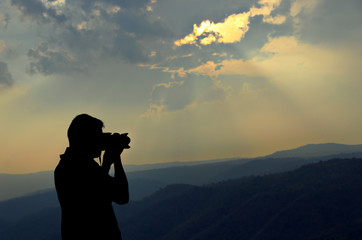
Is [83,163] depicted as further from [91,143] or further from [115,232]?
[115,232]

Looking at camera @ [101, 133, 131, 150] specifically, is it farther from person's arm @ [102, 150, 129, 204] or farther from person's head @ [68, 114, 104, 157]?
person's arm @ [102, 150, 129, 204]

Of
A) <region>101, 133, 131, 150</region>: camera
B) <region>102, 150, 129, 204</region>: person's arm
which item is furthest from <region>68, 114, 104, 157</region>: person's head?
<region>102, 150, 129, 204</region>: person's arm

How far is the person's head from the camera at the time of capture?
222 inches

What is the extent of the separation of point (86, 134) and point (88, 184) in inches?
30.1

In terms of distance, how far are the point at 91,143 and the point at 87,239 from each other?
4.57 ft

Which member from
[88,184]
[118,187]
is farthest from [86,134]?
[118,187]

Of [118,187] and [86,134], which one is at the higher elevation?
[86,134]

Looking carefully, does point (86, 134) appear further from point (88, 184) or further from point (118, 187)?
point (118, 187)

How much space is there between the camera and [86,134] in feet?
18.6

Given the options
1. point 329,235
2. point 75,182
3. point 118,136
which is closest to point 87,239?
point 75,182

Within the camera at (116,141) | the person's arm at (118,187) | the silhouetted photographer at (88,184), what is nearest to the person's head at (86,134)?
the silhouetted photographer at (88,184)

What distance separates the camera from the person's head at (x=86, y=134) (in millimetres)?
5633

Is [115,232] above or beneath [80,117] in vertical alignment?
beneath

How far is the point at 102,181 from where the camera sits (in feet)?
17.6
